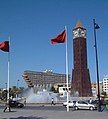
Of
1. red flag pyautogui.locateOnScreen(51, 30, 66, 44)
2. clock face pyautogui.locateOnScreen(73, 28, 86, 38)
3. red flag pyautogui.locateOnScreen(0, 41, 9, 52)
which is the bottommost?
red flag pyautogui.locateOnScreen(0, 41, 9, 52)

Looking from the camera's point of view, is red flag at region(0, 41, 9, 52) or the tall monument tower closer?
red flag at region(0, 41, 9, 52)

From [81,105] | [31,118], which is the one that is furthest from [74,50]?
[31,118]

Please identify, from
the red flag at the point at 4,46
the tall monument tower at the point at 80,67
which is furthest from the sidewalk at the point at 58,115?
the tall monument tower at the point at 80,67

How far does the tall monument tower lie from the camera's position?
475 ft

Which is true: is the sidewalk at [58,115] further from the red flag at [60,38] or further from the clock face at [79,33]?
the clock face at [79,33]

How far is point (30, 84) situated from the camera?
178000 mm

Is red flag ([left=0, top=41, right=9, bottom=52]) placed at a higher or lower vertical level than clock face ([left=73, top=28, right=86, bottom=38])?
lower

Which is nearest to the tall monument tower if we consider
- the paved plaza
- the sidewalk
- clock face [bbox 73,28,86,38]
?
clock face [bbox 73,28,86,38]

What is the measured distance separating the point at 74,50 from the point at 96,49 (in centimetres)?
11351

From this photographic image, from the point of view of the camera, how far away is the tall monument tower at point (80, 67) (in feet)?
475

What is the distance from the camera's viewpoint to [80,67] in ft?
475

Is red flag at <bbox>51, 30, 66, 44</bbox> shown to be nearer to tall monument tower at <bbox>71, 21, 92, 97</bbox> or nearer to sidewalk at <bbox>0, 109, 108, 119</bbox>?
sidewalk at <bbox>0, 109, 108, 119</bbox>

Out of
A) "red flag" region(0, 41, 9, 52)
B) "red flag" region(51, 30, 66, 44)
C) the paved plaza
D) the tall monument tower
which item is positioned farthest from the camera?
the tall monument tower

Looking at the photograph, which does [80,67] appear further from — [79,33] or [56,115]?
[56,115]
